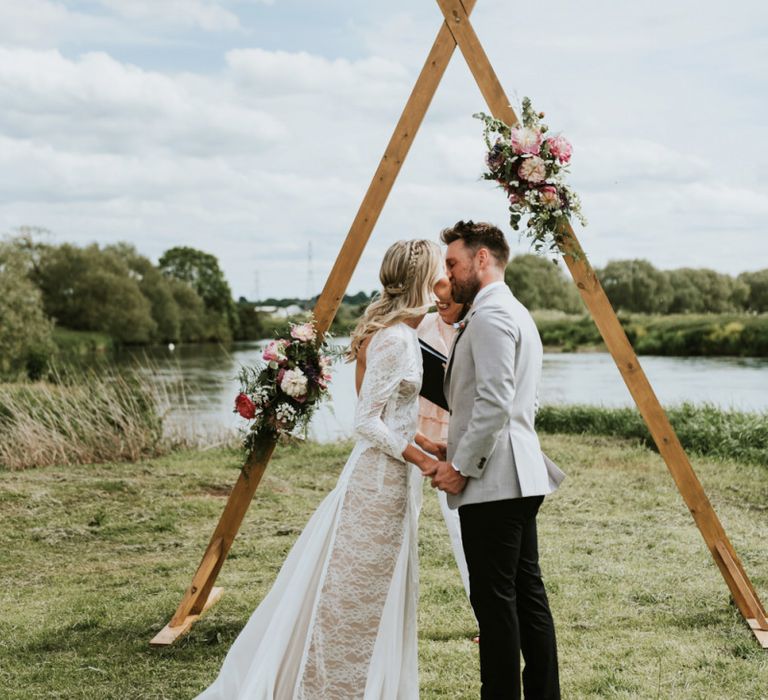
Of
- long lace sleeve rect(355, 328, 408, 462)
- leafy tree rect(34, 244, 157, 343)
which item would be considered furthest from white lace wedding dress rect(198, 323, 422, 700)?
leafy tree rect(34, 244, 157, 343)

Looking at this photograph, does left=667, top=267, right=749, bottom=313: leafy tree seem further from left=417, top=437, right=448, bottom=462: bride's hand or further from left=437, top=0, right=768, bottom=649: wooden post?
left=417, top=437, right=448, bottom=462: bride's hand

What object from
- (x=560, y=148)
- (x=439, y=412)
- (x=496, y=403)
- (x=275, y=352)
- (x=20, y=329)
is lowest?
(x=439, y=412)

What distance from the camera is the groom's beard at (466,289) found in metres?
3.50

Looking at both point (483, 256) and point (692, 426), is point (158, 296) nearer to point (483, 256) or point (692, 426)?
point (692, 426)

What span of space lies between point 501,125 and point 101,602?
3.83m

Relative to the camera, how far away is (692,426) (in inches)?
447

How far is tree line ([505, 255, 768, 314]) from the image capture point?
2558 cm

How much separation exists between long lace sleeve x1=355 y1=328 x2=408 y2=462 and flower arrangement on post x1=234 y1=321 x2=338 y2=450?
0.89 metres

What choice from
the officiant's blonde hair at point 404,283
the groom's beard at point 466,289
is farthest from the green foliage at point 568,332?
the groom's beard at point 466,289

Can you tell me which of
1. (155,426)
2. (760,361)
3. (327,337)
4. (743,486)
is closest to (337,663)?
(327,337)

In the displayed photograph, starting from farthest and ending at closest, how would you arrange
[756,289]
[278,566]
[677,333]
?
1. [756,289]
2. [677,333]
3. [278,566]

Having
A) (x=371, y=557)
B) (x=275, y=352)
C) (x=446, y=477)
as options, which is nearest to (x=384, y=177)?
(x=275, y=352)

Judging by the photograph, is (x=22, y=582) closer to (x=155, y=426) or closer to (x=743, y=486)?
(x=155, y=426)

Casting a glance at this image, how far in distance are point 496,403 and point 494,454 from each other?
0.83 ft
